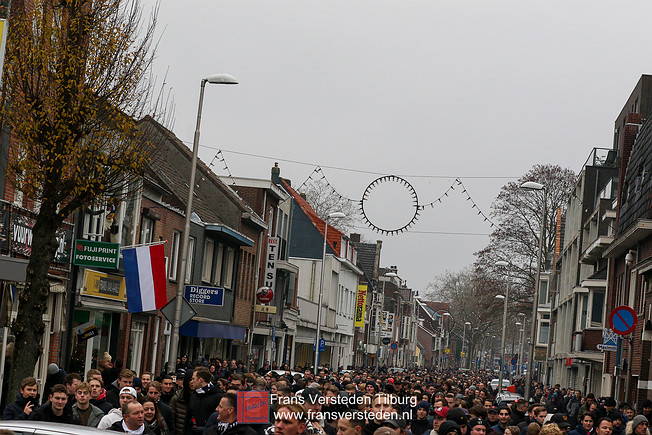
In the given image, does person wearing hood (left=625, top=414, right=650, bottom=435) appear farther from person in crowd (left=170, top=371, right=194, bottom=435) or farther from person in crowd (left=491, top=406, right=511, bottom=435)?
person in crowd (left=170, top=371, right=194, bottom=435)

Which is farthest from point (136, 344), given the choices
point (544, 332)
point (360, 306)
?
point (544, 332)

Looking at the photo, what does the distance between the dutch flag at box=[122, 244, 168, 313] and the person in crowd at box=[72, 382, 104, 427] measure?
1023cm

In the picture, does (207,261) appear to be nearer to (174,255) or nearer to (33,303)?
(174,255)

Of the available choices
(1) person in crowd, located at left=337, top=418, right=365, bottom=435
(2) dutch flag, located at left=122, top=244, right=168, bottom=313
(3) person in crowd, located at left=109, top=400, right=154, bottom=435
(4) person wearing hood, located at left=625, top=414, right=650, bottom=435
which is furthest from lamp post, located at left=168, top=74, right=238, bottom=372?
(1) person in crowd, located at left=337, top=418, right=365, bottom=435

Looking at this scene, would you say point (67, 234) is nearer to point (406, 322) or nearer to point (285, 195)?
point (285, 195)

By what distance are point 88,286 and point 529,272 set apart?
39008mm

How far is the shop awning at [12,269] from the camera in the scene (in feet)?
54.1

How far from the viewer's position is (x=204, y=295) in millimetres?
25391

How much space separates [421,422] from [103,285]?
1299cm

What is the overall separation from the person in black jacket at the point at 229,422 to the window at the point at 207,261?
2675 cm

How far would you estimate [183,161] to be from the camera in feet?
132

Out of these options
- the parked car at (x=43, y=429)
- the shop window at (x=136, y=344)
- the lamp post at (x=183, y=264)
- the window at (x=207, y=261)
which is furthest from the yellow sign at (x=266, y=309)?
the parked car at (x=43, y=429)

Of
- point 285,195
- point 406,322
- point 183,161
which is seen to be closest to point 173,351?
point 183,161

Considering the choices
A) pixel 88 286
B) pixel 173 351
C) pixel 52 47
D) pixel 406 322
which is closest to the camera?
pixel 52 47
